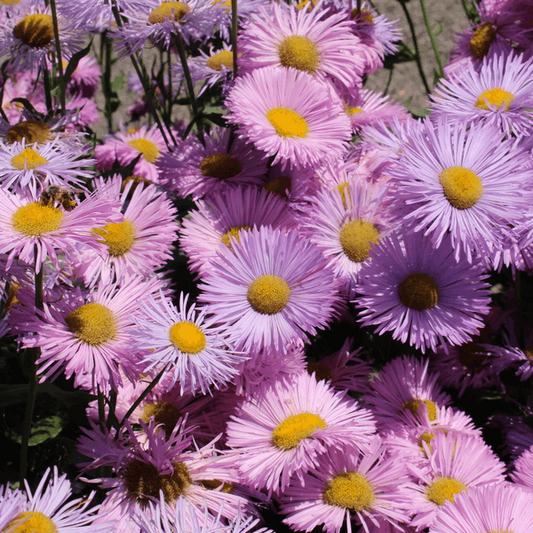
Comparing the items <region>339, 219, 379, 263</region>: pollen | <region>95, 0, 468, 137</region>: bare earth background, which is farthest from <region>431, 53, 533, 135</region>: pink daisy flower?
<region>95, 0, 468, 137</region>: bare earth background

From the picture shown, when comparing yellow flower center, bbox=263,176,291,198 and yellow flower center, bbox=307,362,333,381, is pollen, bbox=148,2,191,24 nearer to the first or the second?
yellow flower center, bbox=263,176,291,198

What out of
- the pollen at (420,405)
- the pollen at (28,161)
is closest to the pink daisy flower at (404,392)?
the pollen at (420,405)

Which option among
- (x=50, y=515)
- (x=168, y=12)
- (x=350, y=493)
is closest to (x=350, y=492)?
(x=350, y=493)

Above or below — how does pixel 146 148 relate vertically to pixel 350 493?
above

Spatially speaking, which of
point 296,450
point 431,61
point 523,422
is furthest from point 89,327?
point 431,61

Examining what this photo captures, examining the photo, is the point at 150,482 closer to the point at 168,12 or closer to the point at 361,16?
the point at 168,12

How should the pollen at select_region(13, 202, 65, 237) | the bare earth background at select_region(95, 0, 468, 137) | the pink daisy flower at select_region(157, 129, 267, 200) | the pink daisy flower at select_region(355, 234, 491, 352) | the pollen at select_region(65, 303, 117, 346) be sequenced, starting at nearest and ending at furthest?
the pollen at select_region(13, 202, 65, 237), the pollen at select_region(65, 303, 117, 346), the pink daisy flower at select_region(355, 234, 491, 352), the pink daisy flower at select_region(157, 129, 267, 200), the bare earth background at select_region(95, 0, 468, 137)
